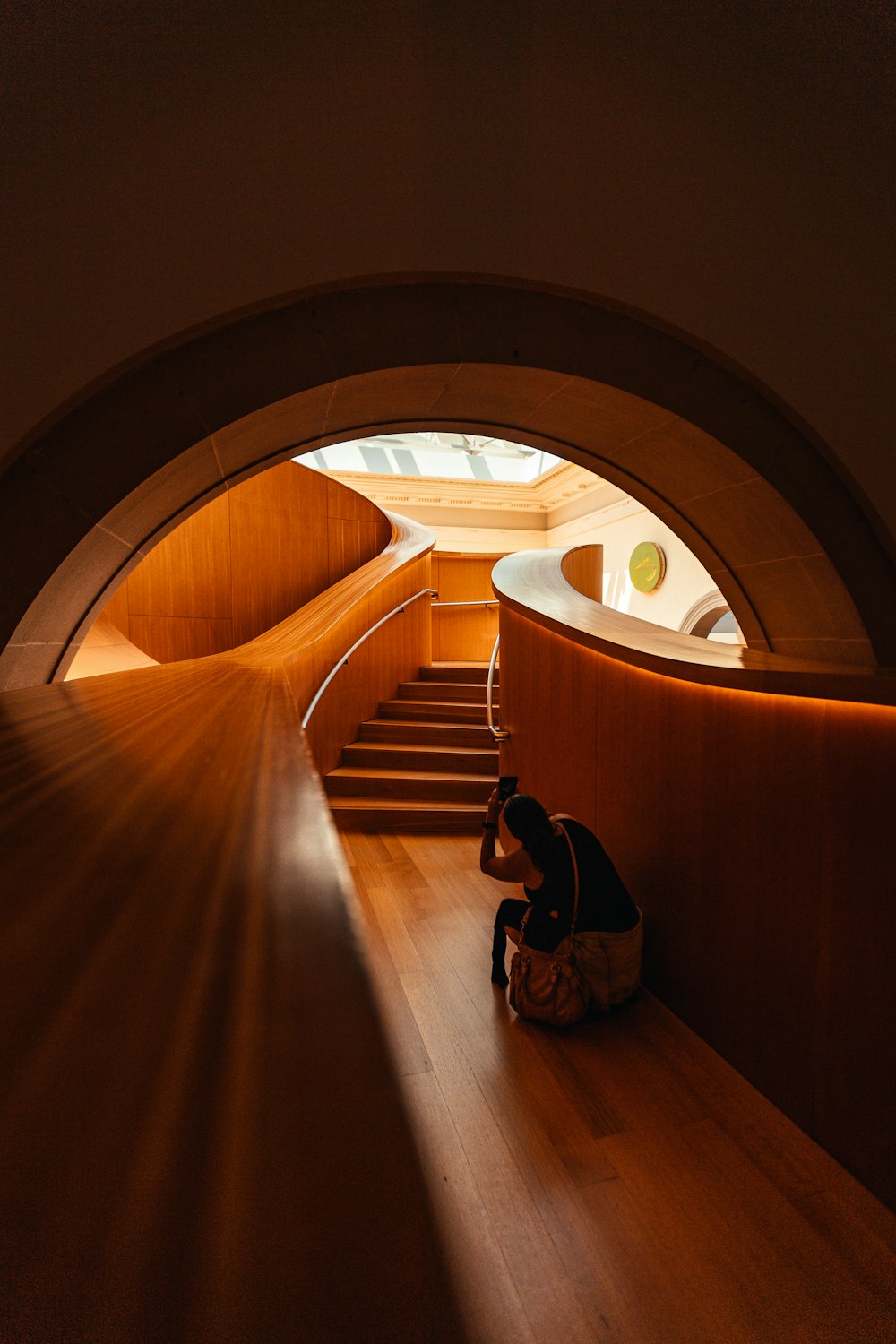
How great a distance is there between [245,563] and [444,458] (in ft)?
23.4

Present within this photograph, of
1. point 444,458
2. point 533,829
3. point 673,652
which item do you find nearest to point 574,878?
point 533,829

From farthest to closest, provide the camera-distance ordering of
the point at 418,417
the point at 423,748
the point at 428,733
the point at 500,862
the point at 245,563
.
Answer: the point at 245,563
the point at 428,733
the point at 423,748
the point at 418,417
the point at 500,862

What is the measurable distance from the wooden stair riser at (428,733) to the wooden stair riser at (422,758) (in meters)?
0.10

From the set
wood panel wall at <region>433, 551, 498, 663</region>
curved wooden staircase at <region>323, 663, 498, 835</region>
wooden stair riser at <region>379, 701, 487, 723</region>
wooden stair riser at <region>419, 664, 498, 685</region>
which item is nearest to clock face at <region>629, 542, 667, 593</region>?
wood panel wall at <region>433, 551, 498, 663</region>

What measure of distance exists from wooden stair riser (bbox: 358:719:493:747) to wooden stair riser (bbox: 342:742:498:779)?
0.31ft

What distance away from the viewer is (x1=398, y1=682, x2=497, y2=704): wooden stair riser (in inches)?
229

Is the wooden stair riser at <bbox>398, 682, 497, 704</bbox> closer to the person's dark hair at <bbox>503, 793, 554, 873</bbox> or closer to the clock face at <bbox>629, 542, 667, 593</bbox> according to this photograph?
the person's dark hair at <bbox>503, 793, 554, 873</bbox>

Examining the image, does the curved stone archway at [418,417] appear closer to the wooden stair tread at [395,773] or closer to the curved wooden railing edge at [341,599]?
the curved wooden railing edge at [341,599]

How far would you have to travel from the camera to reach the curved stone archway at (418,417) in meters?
1.99

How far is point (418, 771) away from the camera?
15.9 feet

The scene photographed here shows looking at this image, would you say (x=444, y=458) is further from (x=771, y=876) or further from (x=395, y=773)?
(x=771, y=876)

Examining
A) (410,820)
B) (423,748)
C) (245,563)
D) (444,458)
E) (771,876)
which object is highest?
(444,458)

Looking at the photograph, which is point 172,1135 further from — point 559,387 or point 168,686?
point 559,387

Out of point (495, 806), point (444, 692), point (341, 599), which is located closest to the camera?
point (495, 806)
